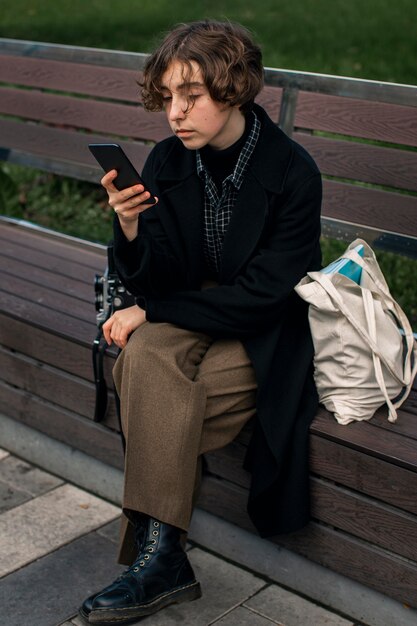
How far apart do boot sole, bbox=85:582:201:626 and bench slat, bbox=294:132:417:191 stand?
167 cm

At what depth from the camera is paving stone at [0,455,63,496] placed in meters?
3.68

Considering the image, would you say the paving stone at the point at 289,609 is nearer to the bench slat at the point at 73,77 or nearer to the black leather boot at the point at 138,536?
the black leather boot at the point at 138,536

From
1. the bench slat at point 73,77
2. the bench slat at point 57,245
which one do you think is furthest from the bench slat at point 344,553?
the bench slat at point 73,77

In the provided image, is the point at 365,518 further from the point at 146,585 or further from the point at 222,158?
the point at 222,158

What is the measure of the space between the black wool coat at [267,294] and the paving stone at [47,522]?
0.77 meters

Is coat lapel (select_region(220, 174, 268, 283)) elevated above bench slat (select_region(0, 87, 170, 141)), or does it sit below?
above

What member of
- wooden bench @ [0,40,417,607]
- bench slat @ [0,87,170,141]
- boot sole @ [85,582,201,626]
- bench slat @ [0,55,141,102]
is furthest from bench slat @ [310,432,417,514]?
bench slat @ [0,55,141,102]

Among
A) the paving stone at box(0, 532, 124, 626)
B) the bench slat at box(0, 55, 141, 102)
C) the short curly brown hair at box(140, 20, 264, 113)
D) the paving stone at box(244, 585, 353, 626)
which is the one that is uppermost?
the short curly brown hair at box(140, 20, 264, 113)

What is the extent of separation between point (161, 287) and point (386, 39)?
694cm

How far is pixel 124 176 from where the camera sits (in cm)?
273

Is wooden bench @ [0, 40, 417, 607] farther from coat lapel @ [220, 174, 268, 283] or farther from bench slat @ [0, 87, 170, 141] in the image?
coat lapel @ [220, 174, 268, 283]

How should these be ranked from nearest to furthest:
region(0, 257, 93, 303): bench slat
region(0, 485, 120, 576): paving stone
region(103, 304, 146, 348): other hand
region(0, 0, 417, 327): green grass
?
region(103, 304, 146, 348): other hand
region(0, 485, 120, 576): paving stone
region(0, 257, 93, 303): bench slat
region(0, 0, 417, 327): green grass

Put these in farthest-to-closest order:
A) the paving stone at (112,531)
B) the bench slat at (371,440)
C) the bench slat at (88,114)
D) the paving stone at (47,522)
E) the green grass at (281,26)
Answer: the green grass at (281,26), the bench slat at (88,114), the paving stone at (112,531), the paving stone at (47,522), the bench slat at (371,440)

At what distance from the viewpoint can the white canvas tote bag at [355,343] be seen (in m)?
2.75
